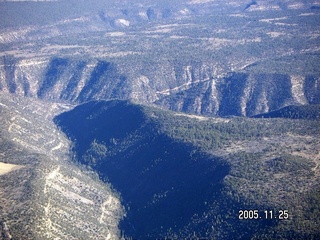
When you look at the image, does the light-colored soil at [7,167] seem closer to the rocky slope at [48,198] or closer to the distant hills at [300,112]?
the rocky slope at [48,198]

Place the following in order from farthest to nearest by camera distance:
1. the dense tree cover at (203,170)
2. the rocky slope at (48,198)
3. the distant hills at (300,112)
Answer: the distant hills at (300,112)
the dense tree cover at (203,170)
the rocky slope at (48,198)

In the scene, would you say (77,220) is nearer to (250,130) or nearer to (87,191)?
(87,191)

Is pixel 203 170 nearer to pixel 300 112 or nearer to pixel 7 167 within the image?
pixel 7 167

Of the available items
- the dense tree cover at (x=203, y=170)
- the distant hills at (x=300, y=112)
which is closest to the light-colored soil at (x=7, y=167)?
the dense tree cover at (x=203, y=170)

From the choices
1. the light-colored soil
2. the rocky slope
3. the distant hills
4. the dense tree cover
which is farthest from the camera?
the distant hills

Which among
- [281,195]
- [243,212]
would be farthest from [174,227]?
[281,195]

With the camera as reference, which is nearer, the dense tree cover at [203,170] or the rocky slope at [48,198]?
the rocky slope at [48,198]

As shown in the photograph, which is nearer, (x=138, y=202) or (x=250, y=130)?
(x=138, y=202)

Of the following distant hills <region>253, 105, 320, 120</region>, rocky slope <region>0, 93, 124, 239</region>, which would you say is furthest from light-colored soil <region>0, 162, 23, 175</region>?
distant hills <region>253, 105, 320, 120</region>

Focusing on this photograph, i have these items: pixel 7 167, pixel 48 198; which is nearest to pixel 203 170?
pixel 48 198

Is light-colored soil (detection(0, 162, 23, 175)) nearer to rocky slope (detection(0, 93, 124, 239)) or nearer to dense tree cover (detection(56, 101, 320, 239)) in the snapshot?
rocky slope (detection(0, 93, 124, 239))

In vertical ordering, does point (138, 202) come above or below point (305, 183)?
below
